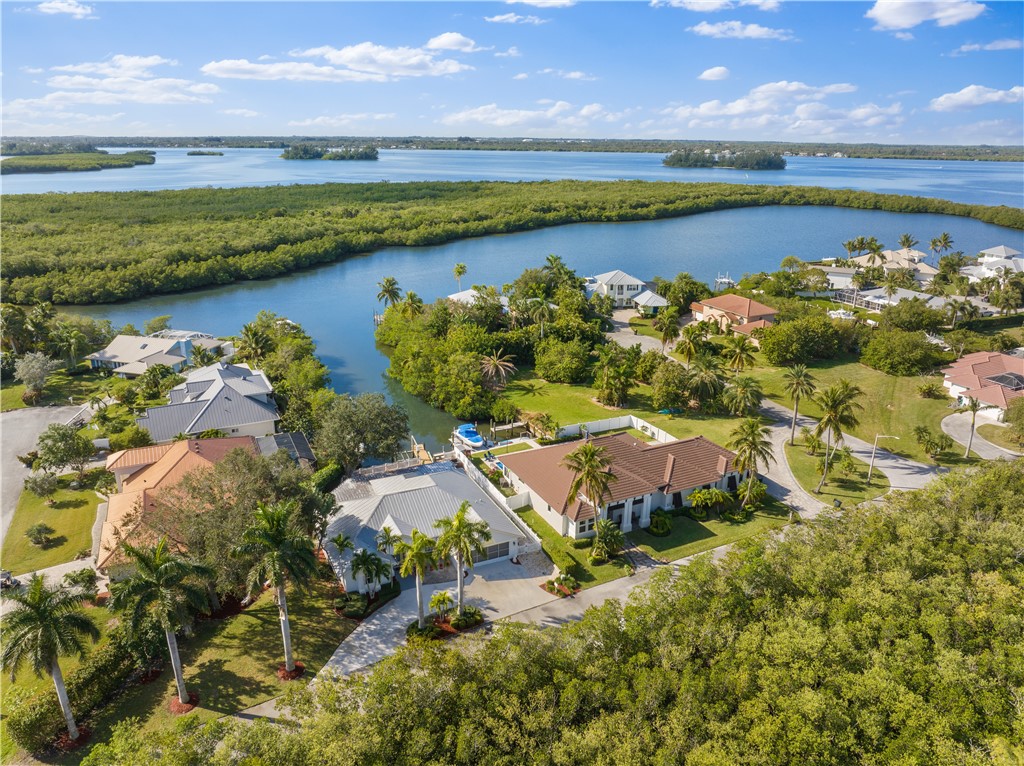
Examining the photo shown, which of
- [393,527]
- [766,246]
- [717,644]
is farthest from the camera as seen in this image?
[766,246]

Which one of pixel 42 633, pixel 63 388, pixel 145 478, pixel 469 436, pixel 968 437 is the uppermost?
pixel 42 633

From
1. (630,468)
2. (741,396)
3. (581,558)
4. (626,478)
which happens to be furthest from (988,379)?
(581,558)

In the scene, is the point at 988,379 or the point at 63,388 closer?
the point at 988,379

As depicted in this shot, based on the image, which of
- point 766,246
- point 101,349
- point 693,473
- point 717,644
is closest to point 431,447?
point 693,473

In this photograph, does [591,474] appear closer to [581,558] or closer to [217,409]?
[581,558]

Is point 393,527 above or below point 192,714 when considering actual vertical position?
above

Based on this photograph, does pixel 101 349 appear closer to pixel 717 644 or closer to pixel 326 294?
pixel 326 294
